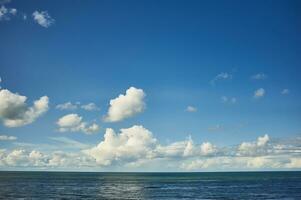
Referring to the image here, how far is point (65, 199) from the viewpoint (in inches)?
2985

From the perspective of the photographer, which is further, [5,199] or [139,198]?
[139,198]

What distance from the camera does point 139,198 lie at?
80.1 meters

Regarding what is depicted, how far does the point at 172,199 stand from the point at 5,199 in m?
31.4

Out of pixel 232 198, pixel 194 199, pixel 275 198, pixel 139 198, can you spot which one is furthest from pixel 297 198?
pixel 139 198

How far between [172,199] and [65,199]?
67.7ft

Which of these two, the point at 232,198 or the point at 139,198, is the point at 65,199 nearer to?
the point at 139,198

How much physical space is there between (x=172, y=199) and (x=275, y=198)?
68.1 feet

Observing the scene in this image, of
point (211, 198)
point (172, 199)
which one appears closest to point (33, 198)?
point (172, 199)

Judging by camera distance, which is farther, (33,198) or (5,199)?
(33,198)

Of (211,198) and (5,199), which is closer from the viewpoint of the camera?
(5,199)

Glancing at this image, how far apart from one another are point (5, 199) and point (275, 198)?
171ft

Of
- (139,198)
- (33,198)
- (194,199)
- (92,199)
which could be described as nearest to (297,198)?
(194,199)

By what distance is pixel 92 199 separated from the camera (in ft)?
250

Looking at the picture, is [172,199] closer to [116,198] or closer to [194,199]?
[194,199]
